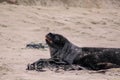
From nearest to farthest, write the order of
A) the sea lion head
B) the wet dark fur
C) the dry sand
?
the dry sand
the wet dark fur
the sea lion head

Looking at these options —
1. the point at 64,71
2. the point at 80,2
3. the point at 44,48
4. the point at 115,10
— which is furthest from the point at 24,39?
the point at 115,10

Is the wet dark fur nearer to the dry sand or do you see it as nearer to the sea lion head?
the sea lion head

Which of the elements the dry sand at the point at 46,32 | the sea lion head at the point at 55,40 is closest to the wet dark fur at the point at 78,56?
the sea lion head at the point at 55,40

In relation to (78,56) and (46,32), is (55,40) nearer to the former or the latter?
(78,56)

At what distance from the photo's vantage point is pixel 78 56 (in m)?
9.30

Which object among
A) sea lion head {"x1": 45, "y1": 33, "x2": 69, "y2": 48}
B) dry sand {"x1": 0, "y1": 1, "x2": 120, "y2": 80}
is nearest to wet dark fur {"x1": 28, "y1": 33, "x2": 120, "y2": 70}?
sea lion head {"x1": 45, "y1": 33, "x2": 69, "y2": 48}

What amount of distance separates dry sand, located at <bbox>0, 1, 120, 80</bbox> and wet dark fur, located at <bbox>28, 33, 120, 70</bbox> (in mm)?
341

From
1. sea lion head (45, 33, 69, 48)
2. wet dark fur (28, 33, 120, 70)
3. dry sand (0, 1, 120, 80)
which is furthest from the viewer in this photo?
sea lion head (45, 33, 69, 48)

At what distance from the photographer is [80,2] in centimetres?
1902

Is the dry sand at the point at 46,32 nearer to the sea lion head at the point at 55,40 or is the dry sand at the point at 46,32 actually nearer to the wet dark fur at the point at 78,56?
the wet dark fur at the point at 78,56

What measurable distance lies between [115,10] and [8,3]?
5155 mm

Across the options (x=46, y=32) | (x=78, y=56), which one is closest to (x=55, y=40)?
(x=78, y=56)

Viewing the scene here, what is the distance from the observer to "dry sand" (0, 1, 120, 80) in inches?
333

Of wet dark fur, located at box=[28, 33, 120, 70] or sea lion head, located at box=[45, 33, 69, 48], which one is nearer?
wet dark fur, located at box=[28, 33, 120, 70]
